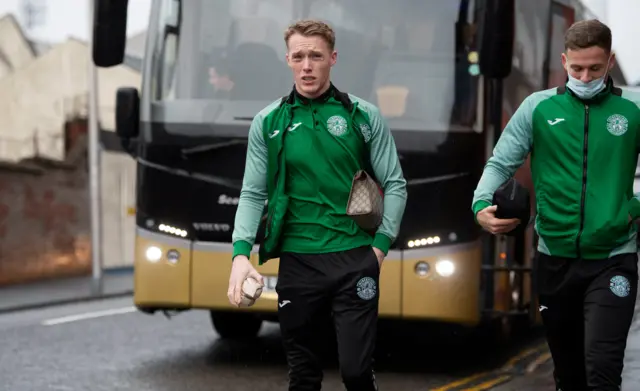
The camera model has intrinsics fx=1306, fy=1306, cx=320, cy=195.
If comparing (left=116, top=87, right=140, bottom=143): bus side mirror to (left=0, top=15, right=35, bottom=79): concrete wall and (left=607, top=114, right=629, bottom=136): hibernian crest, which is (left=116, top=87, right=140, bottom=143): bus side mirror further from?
(left=0, top=15, right=35, bottom=79): concrete wall

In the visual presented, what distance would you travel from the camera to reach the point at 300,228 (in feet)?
16.7

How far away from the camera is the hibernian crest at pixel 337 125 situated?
507 cm

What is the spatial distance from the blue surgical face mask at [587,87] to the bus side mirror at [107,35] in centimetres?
475

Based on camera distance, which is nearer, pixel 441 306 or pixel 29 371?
pixel 441 306

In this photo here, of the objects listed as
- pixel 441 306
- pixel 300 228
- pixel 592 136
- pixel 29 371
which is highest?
pixel 592 136

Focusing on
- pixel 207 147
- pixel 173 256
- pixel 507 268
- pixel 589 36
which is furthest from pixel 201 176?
pixel 589 36

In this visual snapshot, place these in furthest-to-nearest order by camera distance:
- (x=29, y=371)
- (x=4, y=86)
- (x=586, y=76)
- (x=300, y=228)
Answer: (x=4, y=86) → (x=29, y=371) → (x=300, y=228) → (x=586, y=76)

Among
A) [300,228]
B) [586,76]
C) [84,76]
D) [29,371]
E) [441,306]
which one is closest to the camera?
[586,76]

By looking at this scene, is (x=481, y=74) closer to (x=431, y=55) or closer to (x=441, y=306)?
(x=431, y=55)

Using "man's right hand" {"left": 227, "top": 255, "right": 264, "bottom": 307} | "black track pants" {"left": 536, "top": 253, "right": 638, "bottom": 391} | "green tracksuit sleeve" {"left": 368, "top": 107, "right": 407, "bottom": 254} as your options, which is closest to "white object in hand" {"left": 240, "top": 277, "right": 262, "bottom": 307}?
"man's right hand" {"left": 227, "top": 255, "right": 264, "bottom": 307}

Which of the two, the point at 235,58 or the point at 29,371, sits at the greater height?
the point at 235,58

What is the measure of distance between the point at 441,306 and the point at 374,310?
3.67m

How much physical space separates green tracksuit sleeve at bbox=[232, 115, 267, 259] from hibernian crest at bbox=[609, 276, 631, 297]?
1361mm

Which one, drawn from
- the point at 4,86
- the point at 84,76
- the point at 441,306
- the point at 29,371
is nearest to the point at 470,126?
the point at 441,306
